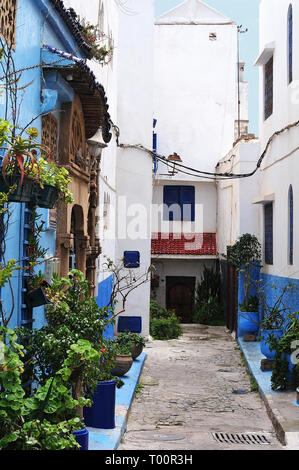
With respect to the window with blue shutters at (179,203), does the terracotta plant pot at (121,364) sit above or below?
below

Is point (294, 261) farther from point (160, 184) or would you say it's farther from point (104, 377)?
point (160, 184)

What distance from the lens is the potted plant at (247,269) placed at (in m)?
16.2

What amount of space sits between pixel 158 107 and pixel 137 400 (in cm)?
1572

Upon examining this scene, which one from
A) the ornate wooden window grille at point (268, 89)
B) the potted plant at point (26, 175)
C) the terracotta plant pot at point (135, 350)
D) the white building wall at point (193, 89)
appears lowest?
the terracotta plant pot at point (135, 350)

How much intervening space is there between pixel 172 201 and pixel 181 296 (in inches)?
145

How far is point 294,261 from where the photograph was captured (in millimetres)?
12250

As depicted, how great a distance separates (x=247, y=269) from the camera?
16516 mm

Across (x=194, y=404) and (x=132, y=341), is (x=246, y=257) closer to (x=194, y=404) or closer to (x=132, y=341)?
(x=132, y=341)

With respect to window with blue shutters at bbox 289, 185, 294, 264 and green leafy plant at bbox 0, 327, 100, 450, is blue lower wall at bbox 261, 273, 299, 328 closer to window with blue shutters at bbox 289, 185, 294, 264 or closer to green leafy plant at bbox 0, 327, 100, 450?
window with blue shutters at bbox 289, 185, 294, 264

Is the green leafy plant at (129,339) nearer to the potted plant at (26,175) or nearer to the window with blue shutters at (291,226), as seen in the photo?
the window with blue shutters at (291,226)

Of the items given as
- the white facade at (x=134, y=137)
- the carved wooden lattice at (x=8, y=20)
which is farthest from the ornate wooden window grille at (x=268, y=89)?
the carved wooden lattice at (x=8, y=20)

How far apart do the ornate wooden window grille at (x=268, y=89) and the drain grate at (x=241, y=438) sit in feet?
30.3

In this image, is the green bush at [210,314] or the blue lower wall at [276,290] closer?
the blue lower wall at [276,290]

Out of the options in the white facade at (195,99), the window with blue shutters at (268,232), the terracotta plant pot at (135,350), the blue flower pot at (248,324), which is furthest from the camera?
the white facade at (195,99)
